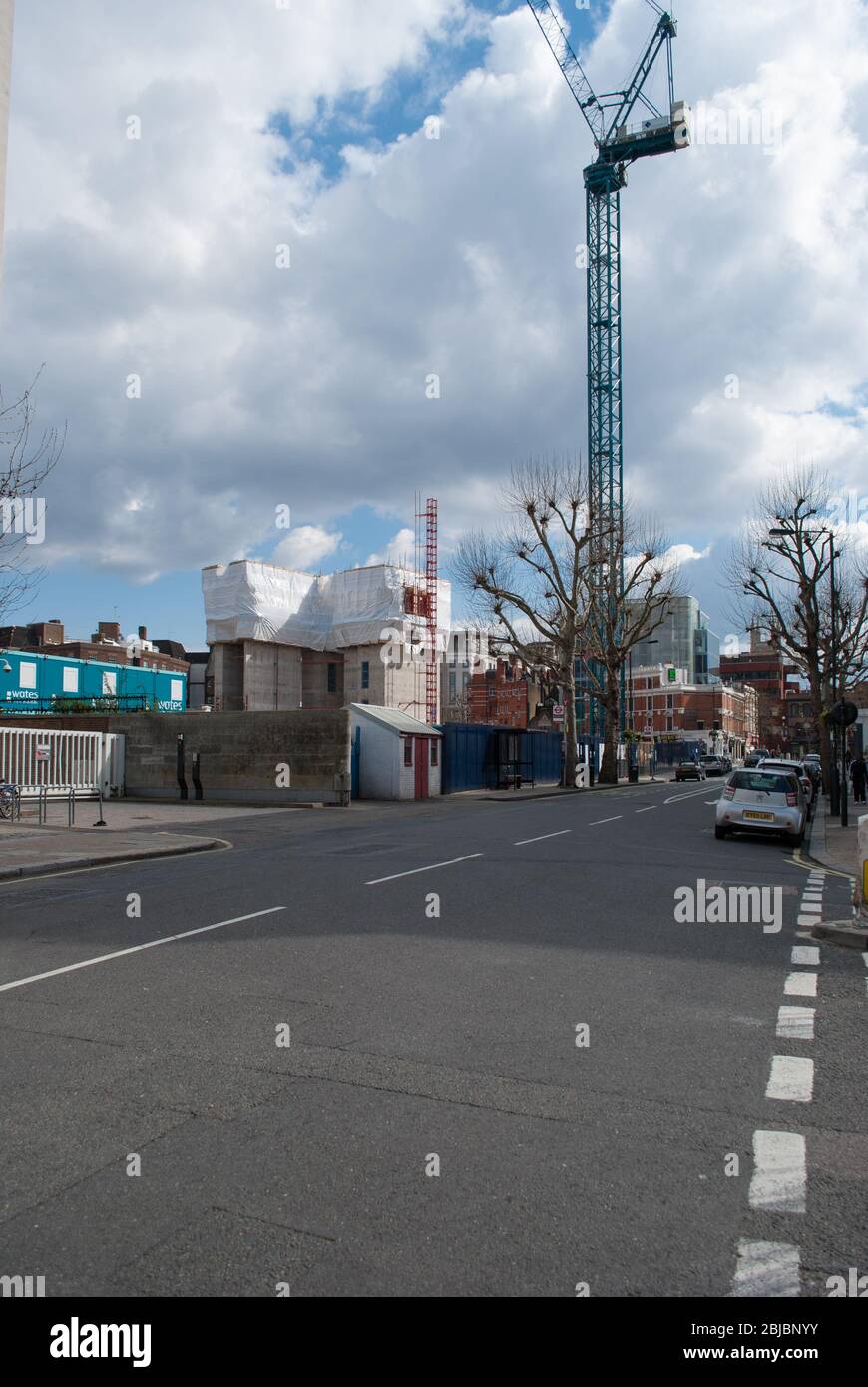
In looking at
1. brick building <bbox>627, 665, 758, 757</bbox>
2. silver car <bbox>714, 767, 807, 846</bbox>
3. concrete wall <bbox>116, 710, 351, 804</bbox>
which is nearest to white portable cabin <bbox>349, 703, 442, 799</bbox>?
concrete wall <bbox>116, 710, 351, 804</bbox>

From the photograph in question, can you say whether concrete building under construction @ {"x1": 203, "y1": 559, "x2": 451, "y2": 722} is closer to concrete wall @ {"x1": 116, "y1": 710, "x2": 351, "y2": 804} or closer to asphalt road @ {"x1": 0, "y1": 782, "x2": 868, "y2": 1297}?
concrete wall @ {"x1": 116, "y1": 710, "x2": 351, "y2": 804}

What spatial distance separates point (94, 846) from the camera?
1778cm

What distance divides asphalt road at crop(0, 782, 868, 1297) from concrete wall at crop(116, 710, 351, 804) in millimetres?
22390

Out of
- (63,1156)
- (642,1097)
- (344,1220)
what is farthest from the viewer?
(642,1097)

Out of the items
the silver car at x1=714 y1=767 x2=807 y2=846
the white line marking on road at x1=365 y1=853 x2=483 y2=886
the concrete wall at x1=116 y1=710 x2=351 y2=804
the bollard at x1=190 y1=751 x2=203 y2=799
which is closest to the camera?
the white line marking on road at x1=365 y1=853 x2=483 y2=886

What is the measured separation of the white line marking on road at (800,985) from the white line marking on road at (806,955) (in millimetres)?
427

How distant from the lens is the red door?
36.0m

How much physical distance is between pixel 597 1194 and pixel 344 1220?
973 mm

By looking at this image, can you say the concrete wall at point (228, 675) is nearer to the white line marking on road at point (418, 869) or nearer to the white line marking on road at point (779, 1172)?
the white line marking on road at point (418, 869)

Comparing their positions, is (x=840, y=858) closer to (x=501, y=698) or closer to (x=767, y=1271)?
(x=767, y=1271)

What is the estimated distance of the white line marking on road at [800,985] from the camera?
23.1ft

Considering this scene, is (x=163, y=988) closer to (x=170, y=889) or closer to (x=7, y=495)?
(x=170, y=889)

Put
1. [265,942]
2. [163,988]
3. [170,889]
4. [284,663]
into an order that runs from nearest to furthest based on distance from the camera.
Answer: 1. [163,988]
2. [265,942]
3. [170,889]
4. [284,663]
